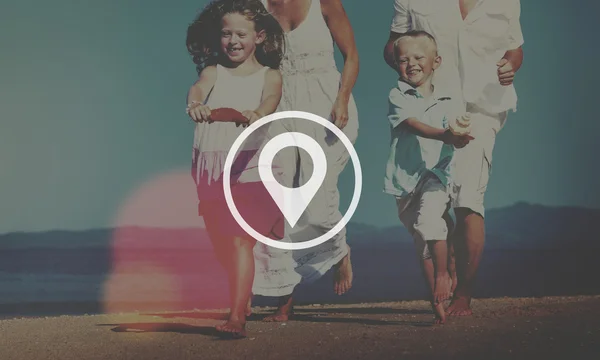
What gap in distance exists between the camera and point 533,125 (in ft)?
16.5

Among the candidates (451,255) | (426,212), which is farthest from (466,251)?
(426,212)

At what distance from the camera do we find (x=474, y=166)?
4805 mm

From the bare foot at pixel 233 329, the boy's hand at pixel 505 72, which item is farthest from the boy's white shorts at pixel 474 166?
the bare foot at pixel 233 329

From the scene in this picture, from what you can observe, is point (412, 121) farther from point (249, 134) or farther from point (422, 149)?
point (249, 134)

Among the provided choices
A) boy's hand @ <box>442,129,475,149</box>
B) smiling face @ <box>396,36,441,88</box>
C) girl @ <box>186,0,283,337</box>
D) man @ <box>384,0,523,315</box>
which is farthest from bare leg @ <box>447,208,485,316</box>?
girl @ <box>186,0,283,337</box>

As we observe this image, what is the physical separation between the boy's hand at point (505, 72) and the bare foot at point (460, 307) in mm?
1278

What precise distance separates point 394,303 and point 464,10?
178cm

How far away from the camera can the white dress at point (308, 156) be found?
4657 mm

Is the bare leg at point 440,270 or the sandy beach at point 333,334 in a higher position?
the bare leg at point 440,270

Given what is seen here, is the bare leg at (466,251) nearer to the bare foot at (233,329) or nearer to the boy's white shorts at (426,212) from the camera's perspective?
the boy's white shorts at (426,212)

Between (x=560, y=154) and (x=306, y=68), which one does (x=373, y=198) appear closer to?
(x=306, y=68)

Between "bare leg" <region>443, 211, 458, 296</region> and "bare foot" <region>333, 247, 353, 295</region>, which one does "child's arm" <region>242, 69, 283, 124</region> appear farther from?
"bare leg" <region>443, 211, 458, 296</region>

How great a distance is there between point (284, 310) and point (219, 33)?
1588 mm

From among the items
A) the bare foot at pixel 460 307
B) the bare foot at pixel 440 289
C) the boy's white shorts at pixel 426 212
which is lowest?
the bare foot at pixel 460 307
